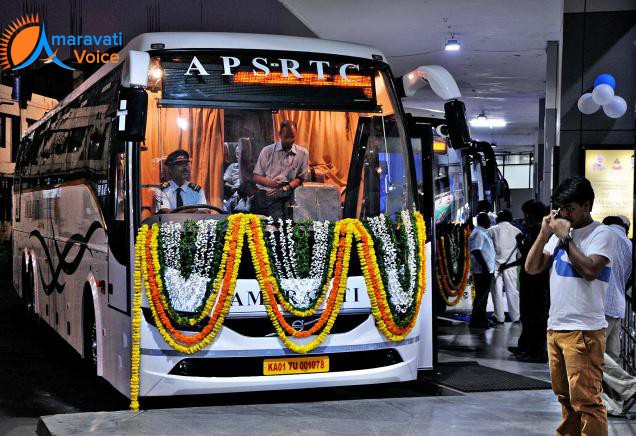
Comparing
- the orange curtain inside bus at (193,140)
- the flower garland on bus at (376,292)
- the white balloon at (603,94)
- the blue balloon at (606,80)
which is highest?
the blue balloon at (606,80)

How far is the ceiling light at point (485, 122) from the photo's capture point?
37.2 m

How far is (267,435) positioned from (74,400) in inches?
115

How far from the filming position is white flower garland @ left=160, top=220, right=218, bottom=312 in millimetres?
8125

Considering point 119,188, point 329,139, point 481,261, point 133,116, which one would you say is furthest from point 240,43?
point 481,261

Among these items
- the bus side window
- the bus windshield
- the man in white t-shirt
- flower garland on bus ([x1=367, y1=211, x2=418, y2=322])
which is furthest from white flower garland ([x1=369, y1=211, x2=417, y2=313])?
the man in white t-shirt

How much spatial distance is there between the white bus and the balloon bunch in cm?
614

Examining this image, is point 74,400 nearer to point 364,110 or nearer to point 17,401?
point 17,401

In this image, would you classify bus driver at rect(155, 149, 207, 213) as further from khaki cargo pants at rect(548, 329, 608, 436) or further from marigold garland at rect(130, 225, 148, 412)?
khaki cargo pants at rect(548, 329, 608, 436)

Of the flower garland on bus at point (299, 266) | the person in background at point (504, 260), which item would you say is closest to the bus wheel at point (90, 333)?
the flower garland on bus at point (299, 266)

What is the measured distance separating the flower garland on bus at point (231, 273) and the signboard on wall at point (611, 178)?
298 inches

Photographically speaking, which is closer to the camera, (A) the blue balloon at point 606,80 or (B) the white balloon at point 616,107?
(B) the white balloon at point 616,107

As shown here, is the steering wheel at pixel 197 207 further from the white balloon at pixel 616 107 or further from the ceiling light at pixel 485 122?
the ceiling light at pixel 485 122

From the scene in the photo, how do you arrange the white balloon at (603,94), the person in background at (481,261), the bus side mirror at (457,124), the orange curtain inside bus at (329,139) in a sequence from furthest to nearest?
1. the person in background at (481,261)
2. the white balloon at (603,94)
3. the bus side mirror at (457,124)
4. the orange curtain inside bus at (329,139)

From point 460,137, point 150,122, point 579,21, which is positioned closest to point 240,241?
point 150,122
